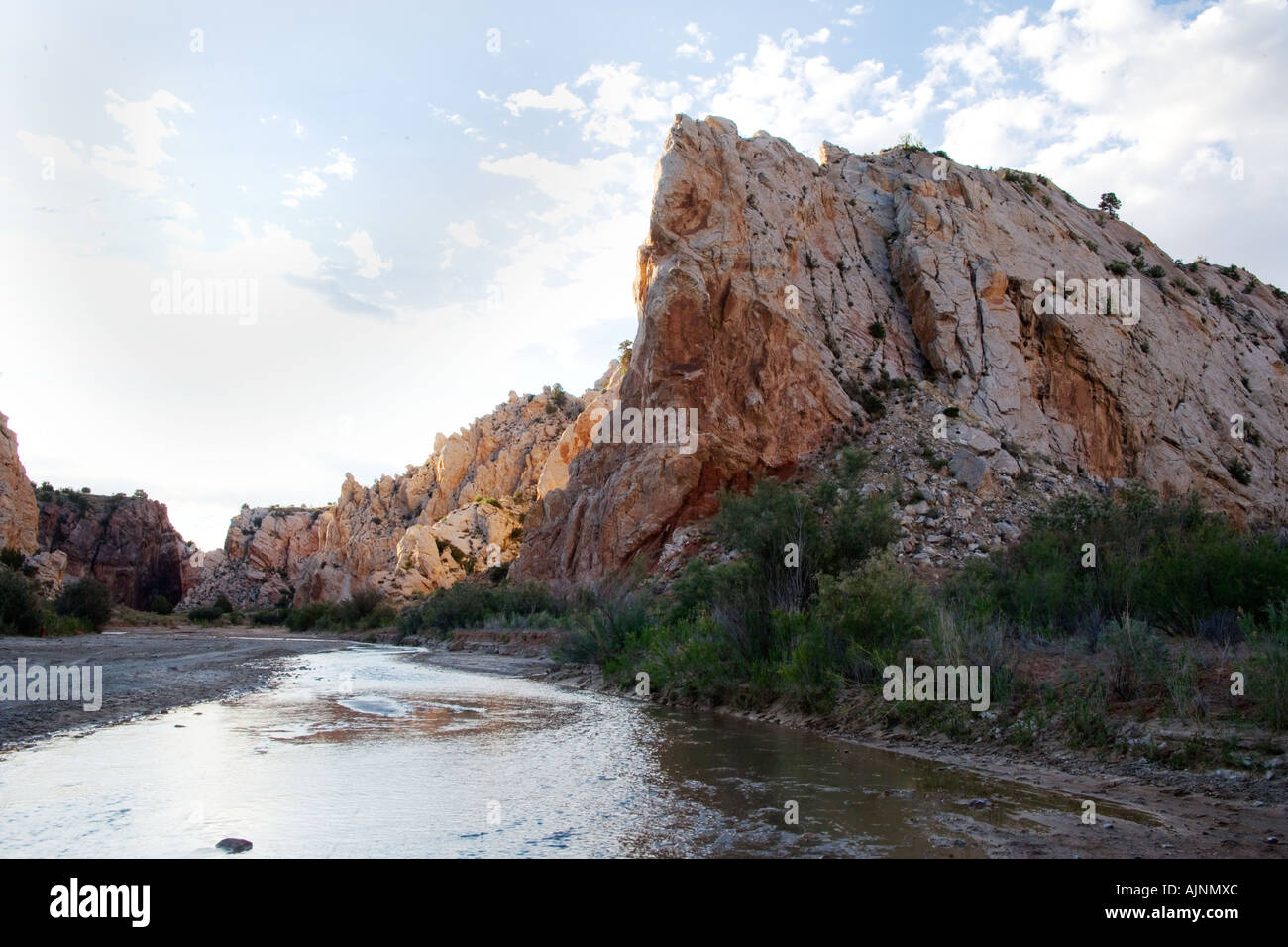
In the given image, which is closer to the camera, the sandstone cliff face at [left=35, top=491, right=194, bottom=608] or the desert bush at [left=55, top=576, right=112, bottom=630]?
the desert bush at [left=55, top=576, right=112, bottom=630]

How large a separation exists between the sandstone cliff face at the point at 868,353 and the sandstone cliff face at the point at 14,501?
3297 cm

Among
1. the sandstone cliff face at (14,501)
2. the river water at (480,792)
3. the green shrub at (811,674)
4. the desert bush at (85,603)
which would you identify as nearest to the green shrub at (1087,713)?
the river water at (480,792)

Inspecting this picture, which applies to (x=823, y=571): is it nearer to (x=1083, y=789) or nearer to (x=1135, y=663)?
(x=1135, y=663)

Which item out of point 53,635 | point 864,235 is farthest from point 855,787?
point 864,235

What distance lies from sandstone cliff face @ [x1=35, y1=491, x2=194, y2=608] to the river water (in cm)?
7400

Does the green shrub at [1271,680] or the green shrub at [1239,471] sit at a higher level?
the green shrub at [1239,471]

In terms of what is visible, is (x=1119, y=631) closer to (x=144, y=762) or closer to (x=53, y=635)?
(x=144, y=762)

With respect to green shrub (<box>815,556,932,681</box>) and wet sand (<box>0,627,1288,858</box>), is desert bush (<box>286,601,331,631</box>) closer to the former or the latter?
wet sand (<box>0,627,1288,858</box>)

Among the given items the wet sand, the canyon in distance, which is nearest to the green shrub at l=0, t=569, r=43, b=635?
the canyon in distance

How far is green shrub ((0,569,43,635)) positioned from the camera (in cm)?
2647

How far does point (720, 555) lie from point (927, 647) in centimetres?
1785

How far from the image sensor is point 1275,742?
6.23 metres

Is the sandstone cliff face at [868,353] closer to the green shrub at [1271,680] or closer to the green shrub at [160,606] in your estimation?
the green shrub at [1271,680]

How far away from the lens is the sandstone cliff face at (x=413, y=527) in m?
55.8
